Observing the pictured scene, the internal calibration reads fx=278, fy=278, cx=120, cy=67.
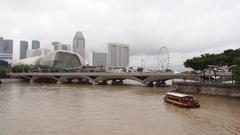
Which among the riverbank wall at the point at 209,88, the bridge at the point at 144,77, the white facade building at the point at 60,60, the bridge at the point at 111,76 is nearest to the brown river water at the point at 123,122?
the riverbank wall at the point at 209,88

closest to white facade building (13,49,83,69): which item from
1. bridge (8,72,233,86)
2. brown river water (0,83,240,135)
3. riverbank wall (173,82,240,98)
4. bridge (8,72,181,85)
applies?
bridge (8,72,181,85)

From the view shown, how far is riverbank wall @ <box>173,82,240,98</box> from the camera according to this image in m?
52.0

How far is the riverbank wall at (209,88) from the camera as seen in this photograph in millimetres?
52050

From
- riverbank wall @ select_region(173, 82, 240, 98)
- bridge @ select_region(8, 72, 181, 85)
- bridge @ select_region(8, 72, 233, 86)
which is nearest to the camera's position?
riverbank wall @ select_region(173, 82, 240, 98)

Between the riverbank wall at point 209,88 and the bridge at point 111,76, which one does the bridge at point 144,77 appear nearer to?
the bridge at point 111,76

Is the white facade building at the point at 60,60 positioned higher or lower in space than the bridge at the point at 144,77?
higher

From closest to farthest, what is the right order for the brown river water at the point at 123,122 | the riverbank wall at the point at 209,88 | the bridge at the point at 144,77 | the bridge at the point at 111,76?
the brown river water at the point at 123,122 → the riverbank wall at the point at 209,88 → the bridge at the point at 144,77 → the bridge at the point at 111,76

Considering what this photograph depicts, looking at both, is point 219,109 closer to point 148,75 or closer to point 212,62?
point 212,62

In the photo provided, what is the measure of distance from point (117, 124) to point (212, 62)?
49.2 metres

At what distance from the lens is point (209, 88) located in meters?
58.0

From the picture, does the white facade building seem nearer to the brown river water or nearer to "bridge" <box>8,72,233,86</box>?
"bridge" <box>8,72,233,86</box>

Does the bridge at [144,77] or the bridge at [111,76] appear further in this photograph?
the bridge at [111,76]

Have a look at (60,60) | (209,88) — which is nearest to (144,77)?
(209,88)

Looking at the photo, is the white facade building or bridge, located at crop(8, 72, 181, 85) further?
the white facade building
